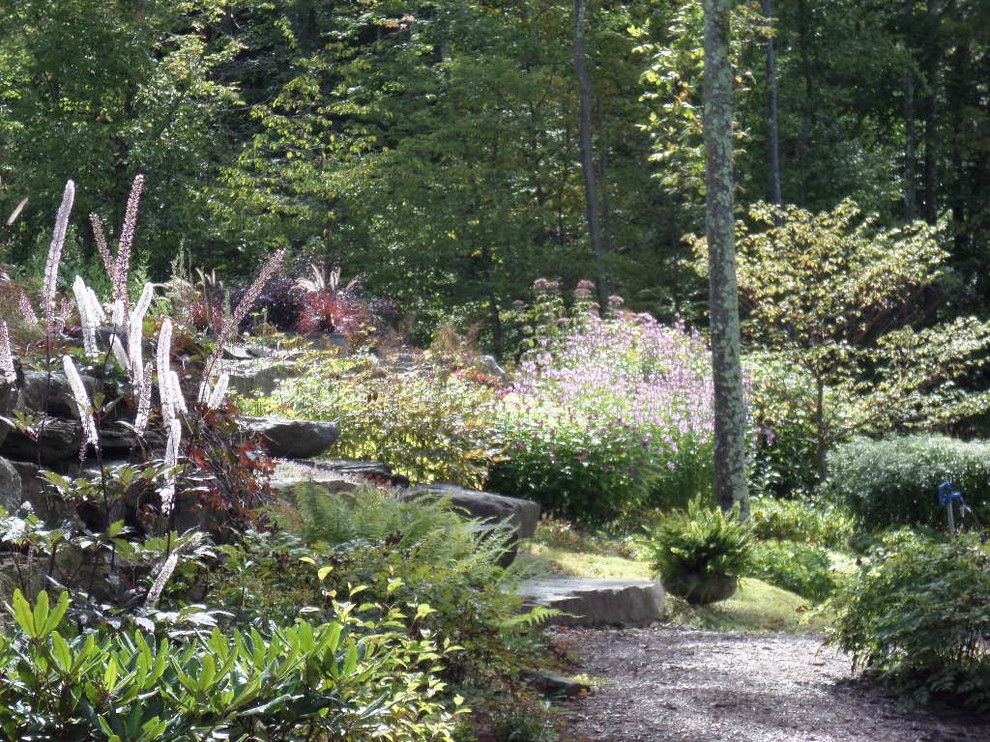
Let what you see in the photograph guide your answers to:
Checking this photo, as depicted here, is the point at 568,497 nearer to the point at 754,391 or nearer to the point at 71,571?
the point at 754,391

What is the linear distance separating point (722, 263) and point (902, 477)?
4.70 metres

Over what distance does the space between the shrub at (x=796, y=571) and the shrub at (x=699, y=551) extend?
3.16 ft

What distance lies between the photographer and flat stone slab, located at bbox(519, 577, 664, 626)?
22.8ft

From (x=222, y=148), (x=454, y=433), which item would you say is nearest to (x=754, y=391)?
(x=454, y=433)

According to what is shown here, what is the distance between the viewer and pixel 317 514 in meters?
5.22

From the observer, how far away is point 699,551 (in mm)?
8531

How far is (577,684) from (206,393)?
1.93 metres

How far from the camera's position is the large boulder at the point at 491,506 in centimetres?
810

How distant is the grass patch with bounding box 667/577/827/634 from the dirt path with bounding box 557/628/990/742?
1.58 m

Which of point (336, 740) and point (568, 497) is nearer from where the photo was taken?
point (336, 740)

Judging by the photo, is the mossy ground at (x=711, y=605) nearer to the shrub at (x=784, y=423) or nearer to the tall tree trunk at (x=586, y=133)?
the shrub at (x=784, y=423)

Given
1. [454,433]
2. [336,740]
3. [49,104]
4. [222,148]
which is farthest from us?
[222,148]

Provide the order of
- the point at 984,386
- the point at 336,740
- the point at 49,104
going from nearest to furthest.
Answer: the point at 336,740, the point at 49,104, the point at 984,386

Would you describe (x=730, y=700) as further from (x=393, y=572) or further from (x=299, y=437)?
(x=299, y=437)
